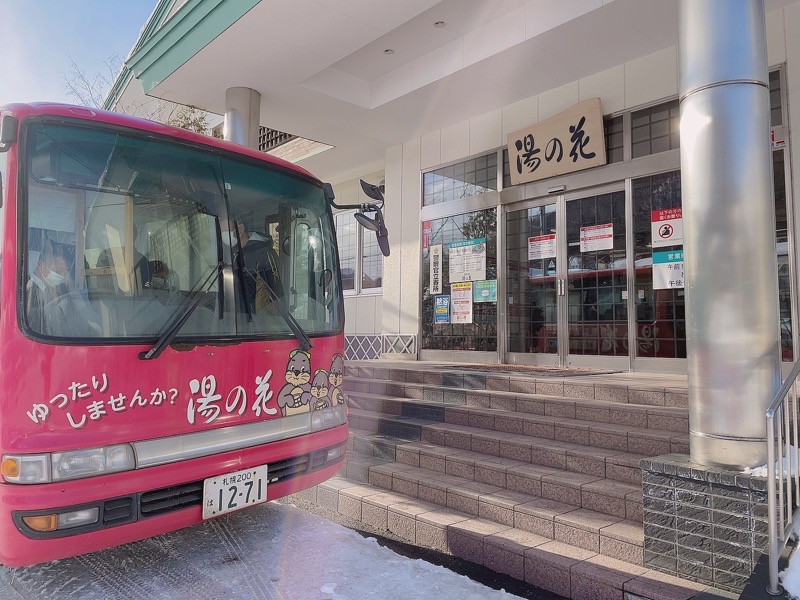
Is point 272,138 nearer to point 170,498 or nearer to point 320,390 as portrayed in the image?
point 320,390

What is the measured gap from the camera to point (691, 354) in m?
3.39

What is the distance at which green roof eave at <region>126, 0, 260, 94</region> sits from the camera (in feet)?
22.6

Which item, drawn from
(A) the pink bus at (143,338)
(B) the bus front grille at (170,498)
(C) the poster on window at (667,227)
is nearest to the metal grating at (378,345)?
(C) the poster on window at (667,227)

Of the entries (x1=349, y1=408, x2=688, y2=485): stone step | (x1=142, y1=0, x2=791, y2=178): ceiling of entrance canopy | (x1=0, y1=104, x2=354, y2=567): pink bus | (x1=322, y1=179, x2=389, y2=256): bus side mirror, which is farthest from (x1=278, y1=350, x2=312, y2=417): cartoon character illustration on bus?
(x1=142, y1=0, x2=791, y2=178): ceiling of entrance canopy

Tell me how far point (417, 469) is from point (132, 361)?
2.99 meters

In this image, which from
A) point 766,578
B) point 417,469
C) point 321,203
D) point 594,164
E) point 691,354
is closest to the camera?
point 766,578

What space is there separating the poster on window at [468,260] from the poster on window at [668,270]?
2.69 meters

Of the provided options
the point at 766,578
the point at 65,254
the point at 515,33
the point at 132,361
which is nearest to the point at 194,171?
the point at 65,254

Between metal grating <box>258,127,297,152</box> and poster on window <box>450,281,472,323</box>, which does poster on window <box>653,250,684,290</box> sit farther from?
metal grating <box>258,127,297,152</box>

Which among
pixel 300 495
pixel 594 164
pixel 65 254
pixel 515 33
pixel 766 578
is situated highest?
pixel 515 33

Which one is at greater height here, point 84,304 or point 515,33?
point 515,33

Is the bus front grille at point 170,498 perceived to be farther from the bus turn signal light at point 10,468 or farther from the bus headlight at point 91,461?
the bus turn signal light at point 10,468

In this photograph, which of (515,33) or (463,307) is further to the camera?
(463,307)

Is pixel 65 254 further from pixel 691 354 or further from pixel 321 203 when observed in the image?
pixel 691 354
